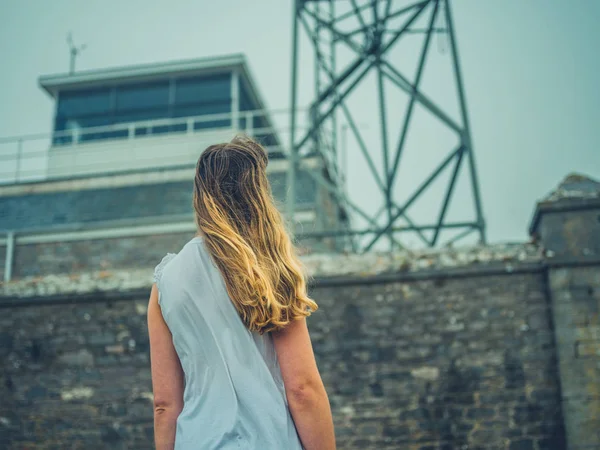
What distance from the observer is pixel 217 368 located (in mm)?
1545

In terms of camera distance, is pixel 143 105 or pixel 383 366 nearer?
pixel 383 366

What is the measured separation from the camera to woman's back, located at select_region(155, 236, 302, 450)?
4.84 ft

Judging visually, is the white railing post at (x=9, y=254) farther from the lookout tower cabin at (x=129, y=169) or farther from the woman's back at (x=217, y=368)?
the woman's back at (x=217, y=368)

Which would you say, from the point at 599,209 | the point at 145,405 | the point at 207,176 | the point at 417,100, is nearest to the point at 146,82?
the point at 417,100

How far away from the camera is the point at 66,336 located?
24.0 ft

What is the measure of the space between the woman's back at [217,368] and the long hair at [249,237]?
0.05 metres

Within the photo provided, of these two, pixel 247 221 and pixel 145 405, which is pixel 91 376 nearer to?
pixel 145 405

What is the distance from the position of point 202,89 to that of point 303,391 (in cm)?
1522

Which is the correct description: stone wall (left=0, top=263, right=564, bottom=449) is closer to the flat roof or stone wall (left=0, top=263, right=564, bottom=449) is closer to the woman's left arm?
the woman's left arm

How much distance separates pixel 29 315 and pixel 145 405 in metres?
1.92

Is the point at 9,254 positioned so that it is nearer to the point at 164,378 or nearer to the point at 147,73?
the point at 147,73

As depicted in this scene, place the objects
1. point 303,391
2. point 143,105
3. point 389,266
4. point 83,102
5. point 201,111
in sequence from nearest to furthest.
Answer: point 303,391 → point 389,266 → point 201,111 → point 143,105 → point 83,102

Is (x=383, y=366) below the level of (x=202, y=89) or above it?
below

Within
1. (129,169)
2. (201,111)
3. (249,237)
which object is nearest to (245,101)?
(201,111)
